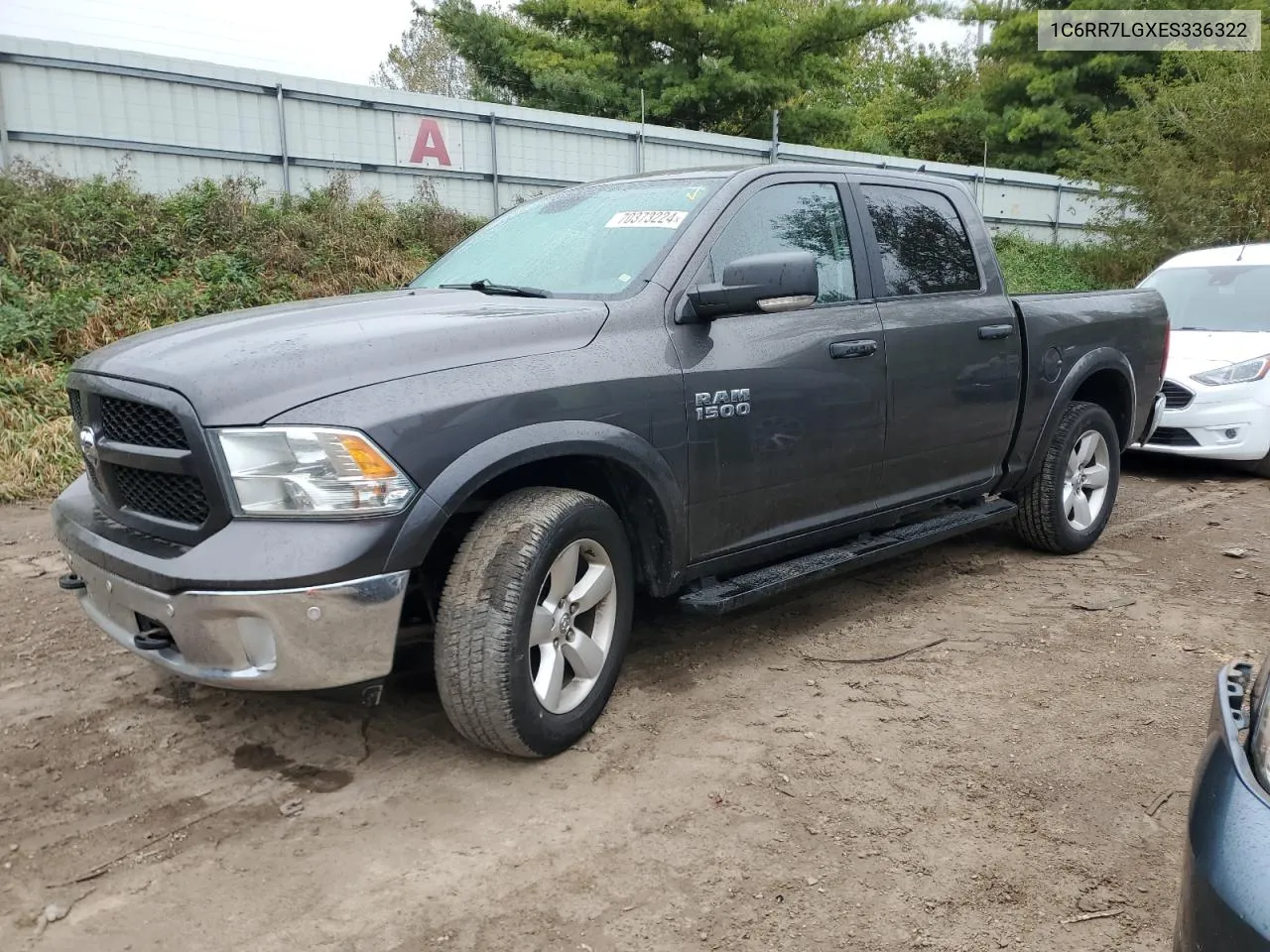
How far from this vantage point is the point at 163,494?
8.76ft

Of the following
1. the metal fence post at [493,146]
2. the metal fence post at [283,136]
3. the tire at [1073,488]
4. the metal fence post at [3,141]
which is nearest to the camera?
the tire at [1073,488]

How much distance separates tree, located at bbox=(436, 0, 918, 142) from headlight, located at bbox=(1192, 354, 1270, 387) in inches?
508

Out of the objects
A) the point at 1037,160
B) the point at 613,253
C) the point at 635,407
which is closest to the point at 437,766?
the point at 635,407

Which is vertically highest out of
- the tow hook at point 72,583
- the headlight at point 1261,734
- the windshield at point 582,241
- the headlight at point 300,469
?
the windshield at point 582,241

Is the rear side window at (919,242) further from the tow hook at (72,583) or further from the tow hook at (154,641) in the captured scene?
the tow hook at (72,583)

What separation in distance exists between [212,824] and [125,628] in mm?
585

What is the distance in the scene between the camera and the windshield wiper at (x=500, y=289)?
339cm

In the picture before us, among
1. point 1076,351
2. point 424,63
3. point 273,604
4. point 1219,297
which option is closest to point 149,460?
point 273,604

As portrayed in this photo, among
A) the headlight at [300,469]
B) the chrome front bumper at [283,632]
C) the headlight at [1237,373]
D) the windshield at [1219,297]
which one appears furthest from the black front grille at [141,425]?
the windshield at [1219,297]

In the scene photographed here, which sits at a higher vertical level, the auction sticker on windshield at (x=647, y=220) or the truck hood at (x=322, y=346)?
the auction sticker on windshield at (x=647, y=220)

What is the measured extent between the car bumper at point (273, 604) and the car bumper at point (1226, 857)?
71.1 inches

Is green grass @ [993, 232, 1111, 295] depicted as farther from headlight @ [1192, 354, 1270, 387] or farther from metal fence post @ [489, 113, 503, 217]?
headlight @ [1192, 354, 1270, 387]

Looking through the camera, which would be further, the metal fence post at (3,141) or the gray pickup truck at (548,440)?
the metal fence post at (3,141)

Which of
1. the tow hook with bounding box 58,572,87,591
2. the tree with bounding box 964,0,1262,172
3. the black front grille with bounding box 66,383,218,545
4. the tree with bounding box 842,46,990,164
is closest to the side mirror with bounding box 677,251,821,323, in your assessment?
the black front grille with bounding box 66,383,218,545
